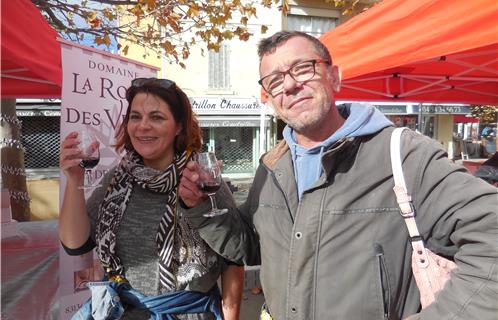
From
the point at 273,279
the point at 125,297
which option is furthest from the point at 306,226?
the point at 125,297

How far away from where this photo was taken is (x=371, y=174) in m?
1.42

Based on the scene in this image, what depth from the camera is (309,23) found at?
17.4 metres

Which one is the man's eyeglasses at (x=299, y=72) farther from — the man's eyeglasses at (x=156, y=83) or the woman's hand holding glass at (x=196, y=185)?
the man's eyeglasses at (x=156, y=83)

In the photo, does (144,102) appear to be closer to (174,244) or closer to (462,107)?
(174,244)

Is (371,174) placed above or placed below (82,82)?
below

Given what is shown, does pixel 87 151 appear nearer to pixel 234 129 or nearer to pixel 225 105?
pixel 225 105

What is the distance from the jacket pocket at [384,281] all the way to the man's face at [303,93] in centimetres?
52

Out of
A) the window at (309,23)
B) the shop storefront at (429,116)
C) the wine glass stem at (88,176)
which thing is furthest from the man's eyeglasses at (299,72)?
the shop storefront at (429,116)

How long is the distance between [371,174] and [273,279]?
0.55 m

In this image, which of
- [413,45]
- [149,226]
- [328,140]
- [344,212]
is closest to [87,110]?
[149,226]

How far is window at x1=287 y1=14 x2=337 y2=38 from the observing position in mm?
17203

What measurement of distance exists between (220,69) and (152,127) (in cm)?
1541

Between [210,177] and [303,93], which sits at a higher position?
[303,93]

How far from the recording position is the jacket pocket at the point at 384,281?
4.41 feet
